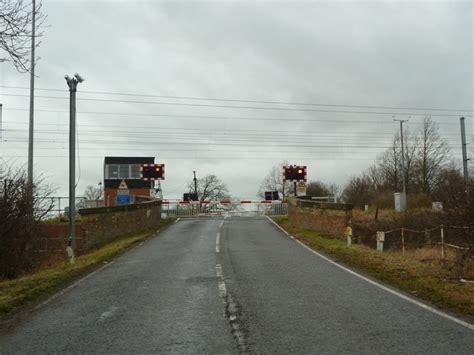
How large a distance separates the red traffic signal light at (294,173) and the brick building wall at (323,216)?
268cm

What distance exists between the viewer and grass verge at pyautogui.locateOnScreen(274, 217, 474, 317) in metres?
8.82

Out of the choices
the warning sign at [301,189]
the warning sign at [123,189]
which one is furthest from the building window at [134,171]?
the warning sign at [123,189]

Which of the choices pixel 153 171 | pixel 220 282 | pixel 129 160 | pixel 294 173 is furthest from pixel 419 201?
pixel 129 160

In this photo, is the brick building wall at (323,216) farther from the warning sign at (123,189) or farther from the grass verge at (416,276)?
the warning sign at (123,189)

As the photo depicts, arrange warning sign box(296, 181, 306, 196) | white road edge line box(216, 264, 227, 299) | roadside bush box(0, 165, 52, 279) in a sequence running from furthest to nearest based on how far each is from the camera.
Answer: warning sign box(296, 181, 306, 196)
roadside bush box(0, 165, 52, 279)
white road edge line box(216, 264, 227, 299)

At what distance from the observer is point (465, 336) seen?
638cm

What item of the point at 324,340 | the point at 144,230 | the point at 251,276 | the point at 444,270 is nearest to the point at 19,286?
the point at 251,276

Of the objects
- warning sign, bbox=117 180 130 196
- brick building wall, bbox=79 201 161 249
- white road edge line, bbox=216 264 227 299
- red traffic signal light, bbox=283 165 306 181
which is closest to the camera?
white road edge line, bbox=216 264 227 299

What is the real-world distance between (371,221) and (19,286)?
2990 centimetres

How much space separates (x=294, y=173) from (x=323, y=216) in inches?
327

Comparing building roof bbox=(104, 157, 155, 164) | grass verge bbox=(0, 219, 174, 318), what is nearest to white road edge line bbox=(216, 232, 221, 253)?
grass verge bbox=(0, 219, 174, 318)

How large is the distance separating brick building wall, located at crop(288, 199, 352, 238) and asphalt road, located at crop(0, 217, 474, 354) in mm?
9257

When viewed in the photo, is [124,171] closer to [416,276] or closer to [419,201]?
[419,201]

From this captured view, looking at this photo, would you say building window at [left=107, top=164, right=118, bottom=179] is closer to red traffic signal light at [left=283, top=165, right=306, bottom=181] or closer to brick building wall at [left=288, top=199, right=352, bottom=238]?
red traffic signal light at [left=283, top=165, right=306, bottom=181]
